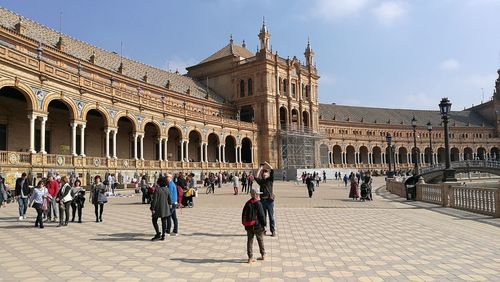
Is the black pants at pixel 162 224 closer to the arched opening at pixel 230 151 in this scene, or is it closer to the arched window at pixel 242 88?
the arched opening at pixel 230 151

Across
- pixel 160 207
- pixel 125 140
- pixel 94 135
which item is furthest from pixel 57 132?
pixel 160 207

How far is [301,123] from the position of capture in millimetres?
62844

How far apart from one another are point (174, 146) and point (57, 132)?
16051 millimetres

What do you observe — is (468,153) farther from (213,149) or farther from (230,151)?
(213,149)

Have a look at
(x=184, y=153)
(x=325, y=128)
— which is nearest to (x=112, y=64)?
(x=184, y=153)

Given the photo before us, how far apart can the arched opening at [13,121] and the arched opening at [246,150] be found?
106 ft

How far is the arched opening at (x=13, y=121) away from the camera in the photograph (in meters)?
26.7

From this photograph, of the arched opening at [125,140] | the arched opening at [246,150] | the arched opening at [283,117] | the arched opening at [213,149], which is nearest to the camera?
the arched opening at [125,140]

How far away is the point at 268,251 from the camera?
8172 millimetres

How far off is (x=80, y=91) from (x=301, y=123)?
40412 mm

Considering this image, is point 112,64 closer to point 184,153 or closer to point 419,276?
point 184,153

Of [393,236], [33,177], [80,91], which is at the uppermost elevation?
[80,91]

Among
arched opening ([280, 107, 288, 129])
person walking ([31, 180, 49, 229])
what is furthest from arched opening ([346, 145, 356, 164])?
person walking ([31, 180, 49, 229])

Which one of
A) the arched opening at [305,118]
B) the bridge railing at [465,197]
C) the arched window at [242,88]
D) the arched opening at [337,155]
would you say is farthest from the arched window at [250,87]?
the bridge railing at [465,197]
